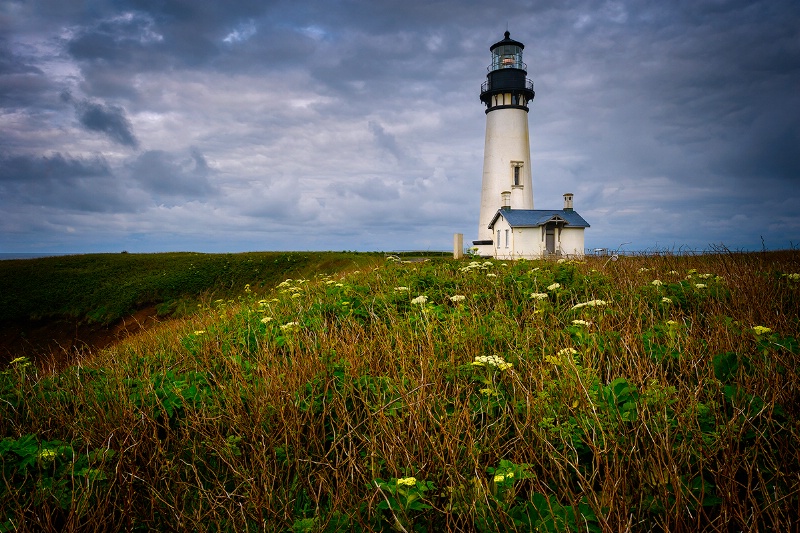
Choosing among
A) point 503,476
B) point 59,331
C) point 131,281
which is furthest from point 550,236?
point 503,476

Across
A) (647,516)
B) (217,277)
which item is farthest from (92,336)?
(647,516)

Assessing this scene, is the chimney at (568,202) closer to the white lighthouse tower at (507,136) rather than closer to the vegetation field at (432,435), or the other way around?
the white lighthouse tower at (507,136)

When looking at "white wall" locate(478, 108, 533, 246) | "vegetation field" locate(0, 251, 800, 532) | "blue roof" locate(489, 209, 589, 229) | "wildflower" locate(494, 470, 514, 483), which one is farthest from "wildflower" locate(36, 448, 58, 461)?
"white wall" locate(478, 108, 533, 246)

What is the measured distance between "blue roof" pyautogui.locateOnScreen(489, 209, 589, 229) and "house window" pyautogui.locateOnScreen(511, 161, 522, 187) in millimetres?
2209

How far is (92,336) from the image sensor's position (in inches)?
741

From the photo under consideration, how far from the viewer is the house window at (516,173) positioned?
30708 millimetres

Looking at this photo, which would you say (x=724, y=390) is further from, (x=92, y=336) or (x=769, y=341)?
(x=92, y=336)

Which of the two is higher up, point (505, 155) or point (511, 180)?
point (505, 155)

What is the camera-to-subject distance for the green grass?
20.5 meters

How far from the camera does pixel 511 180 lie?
30.7 metres

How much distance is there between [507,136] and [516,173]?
2.62 meters

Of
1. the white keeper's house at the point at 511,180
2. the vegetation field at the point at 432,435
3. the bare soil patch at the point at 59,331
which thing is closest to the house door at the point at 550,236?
the white keeper's house at the point at 511,180

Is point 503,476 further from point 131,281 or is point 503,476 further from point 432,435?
point 131,281

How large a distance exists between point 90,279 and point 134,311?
5.86 m
